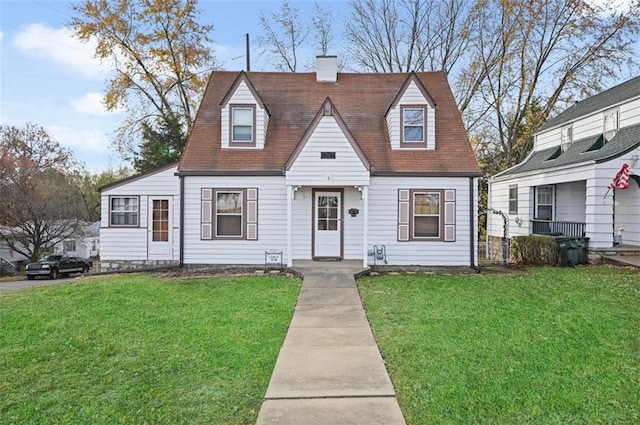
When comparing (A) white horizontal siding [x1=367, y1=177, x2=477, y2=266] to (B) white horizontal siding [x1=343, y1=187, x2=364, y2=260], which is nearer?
(A) white horizontal siding [x1=367, y1=177, x2=477, y2=266]

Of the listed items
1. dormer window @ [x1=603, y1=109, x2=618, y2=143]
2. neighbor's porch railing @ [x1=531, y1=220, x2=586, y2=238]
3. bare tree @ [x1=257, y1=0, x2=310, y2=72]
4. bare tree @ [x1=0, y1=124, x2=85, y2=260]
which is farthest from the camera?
bare tree @ [x1=0, y1=124, x2=85, y2=260]

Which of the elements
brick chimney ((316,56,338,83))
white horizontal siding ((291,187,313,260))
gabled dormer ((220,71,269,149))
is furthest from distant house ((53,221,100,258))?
white horizontal siding ((291,187,313,260))

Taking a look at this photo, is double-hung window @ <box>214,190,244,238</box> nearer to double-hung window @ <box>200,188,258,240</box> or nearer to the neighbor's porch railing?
double-hung window @ <box>200,188,258,240</box>

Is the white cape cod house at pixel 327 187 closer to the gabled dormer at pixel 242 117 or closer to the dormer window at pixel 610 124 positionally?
the gabled dormer at pixel 242 117

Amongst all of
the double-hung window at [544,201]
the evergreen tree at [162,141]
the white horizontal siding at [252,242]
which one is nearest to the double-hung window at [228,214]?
the white horizontal siding at [252,242]

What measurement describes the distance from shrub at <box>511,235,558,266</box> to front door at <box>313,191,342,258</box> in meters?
6.12

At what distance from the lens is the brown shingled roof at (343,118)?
1305 cm

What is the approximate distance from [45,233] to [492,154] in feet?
108

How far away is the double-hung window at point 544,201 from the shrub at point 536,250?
5040 millimetres

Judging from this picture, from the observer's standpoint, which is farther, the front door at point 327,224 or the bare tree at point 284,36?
the bare tree at point 284,36

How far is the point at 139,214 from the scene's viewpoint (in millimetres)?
14453

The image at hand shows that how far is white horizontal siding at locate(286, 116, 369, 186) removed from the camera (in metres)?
12.3

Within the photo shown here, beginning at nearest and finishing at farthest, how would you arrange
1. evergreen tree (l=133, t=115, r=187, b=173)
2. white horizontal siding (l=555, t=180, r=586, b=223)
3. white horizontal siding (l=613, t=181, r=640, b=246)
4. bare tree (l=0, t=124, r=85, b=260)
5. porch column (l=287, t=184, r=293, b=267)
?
porch column (l=287, t=184, r=293, b=267)
white horizontal siding (l=613, t=181, r=640, b=246)
white horizontal siding (l=555, t=180, r=586, b=223)
evergreen tree (l=133, t=115, r=187, b=173)
bare tree (l=0, t=124, r=85, b=260)

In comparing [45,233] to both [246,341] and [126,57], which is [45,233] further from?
[246,341]
